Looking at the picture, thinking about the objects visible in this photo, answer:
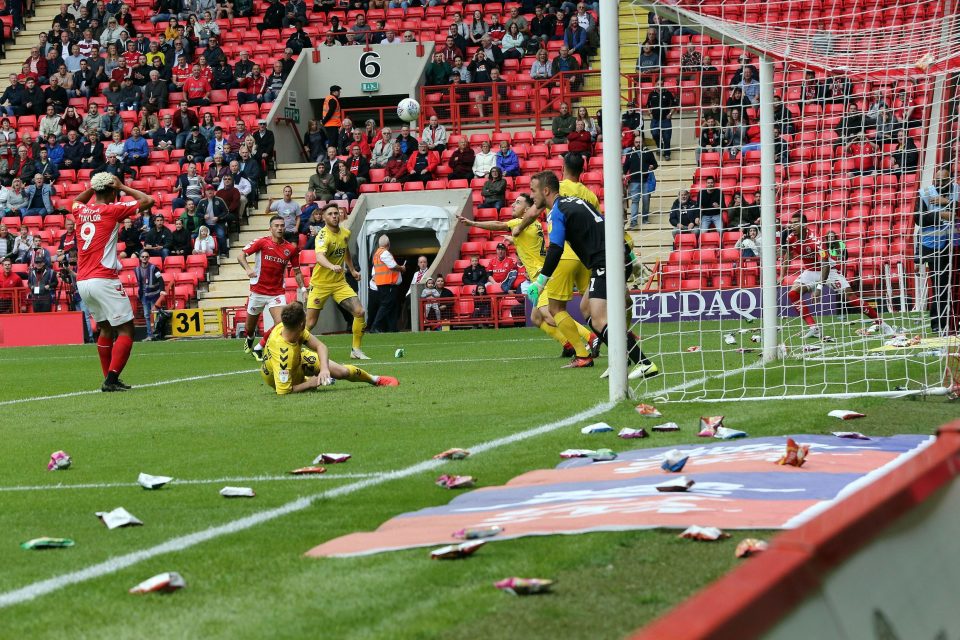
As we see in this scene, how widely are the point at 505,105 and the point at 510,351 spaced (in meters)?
15.5

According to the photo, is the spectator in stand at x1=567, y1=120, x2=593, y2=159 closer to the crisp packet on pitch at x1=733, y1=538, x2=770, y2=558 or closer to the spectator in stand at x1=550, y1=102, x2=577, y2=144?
the spectator in stand at x1=550, y1=102, x2=577, y2=144

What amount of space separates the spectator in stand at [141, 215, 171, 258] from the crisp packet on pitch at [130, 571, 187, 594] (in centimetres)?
2759

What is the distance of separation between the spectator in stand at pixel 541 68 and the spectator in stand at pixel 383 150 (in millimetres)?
3663

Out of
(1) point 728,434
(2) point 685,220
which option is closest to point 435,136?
(2) point 685,220

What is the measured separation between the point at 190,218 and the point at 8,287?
172 inches

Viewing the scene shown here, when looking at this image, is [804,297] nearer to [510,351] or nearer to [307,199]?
[510,351]

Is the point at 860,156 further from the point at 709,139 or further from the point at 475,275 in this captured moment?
the point at 475,275

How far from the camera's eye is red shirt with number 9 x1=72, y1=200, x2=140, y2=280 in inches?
517

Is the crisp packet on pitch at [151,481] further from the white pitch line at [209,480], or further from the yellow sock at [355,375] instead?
the yellow sock at [355,375]

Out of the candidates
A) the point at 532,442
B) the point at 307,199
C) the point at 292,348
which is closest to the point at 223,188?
the point at 307,199

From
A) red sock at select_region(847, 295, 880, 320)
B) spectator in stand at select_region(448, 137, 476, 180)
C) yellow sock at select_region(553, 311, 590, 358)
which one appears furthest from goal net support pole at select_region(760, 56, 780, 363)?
spectator in stand at select_region(448, 137, 476, 180)

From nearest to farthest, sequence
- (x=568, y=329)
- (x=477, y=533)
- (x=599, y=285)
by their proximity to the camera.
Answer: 1. (x=477, y=533)
2. (x=599, y=285)
3. (x=568, y=329)

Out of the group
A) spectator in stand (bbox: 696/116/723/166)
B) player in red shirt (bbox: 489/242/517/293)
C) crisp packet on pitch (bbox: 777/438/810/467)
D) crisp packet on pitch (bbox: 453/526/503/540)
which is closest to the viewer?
crisp packet on pitch (bbox: 453/526/503/540)

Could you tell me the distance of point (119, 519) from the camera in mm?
5387
